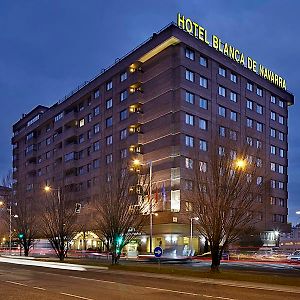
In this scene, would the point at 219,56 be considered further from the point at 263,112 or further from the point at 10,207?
the point at 10,207

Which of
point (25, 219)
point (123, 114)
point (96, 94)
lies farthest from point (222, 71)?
point (25, 219)

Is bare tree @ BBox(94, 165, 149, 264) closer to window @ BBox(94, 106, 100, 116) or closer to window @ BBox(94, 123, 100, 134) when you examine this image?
window @ BBox(94, 123, 100, 134)

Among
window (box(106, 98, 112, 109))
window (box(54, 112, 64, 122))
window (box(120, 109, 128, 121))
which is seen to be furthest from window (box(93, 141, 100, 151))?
window (box(54, 112, 64, 122))

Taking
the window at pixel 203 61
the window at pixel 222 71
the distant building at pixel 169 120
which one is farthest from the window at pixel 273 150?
the window at pixel 203 61

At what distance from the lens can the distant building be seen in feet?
231

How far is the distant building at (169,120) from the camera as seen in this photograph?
231ft

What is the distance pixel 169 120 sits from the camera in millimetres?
71000

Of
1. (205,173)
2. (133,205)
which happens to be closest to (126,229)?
(133,205)

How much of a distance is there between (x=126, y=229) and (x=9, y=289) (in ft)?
61.2

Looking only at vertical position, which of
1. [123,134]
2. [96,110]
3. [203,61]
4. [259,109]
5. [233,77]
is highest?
[203,61]

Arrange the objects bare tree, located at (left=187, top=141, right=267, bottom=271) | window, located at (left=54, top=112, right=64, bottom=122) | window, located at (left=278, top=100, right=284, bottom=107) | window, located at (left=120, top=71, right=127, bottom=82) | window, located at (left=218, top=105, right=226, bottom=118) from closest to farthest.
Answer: bare tree, located at (left=187, top=141, right=267, bottom=271) < window, located at (left=218, top=105, right=226, bottom=118) < window, located at (left=120, top=71, right=127, bottom=82) < window, located at (left=278, top=100, right=284, bottom=107) < window, located at (left=54, top=112, right=64, bottom=122)

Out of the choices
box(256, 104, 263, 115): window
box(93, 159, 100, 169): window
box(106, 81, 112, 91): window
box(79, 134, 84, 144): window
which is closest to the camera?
box(106, 81, 112, 91): window

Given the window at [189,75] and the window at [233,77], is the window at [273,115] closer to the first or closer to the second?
the window at [233,77]

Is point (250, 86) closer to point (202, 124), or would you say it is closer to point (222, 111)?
point (222, 111)
